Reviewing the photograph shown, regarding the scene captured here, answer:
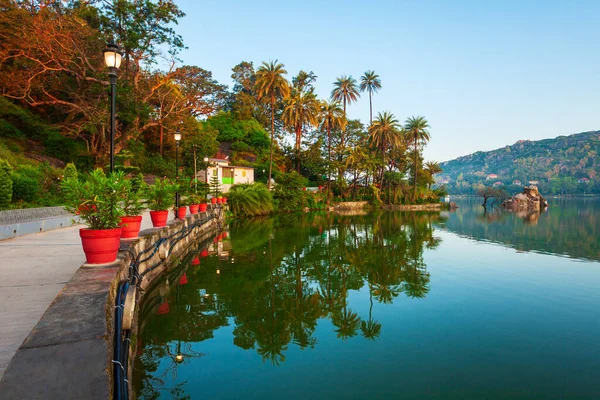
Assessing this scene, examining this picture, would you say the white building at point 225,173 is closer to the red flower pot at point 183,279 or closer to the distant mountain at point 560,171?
the red flower pot at point 183,279

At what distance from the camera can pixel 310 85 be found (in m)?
60.3

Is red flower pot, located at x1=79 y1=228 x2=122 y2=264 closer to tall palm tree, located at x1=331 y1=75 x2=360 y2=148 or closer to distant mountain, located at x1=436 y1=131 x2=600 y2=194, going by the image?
tall palm tree, located at x1=331 y1=75 x2=360 y2=148

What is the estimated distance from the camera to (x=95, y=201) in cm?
545

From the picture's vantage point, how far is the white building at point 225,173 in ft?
121

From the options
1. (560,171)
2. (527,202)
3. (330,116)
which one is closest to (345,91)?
(330,116)

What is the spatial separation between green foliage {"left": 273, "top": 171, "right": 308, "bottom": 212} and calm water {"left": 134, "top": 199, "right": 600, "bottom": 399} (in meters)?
25.1

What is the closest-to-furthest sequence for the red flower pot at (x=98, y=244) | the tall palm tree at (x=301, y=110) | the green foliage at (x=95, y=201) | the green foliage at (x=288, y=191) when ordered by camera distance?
the red flower pot at (x=98, y=244) < the green foliage at (x=95, y=201) < the green foliage at (x=288, y=191) < the tall palm tree at (x=301, y=110)

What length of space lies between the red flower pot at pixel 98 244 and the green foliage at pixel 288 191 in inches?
1268

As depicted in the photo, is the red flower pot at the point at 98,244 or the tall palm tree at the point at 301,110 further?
the tall palm tree at the point at 301,110

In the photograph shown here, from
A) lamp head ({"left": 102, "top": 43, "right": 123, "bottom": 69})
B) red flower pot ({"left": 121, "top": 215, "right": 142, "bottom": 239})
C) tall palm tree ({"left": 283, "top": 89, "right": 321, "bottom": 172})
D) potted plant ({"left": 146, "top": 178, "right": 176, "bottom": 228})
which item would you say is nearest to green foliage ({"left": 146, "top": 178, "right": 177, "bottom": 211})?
potted plant ({"left": 146, "top": 178, "right": 176, "bottom": 228})

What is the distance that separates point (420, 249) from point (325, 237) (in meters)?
5.50

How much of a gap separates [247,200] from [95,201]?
25.3 metres

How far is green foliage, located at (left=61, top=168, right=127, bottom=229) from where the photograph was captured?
18.0ft

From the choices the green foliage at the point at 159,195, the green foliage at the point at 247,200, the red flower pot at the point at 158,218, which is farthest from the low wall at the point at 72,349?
the green foliage at the point at 247,200
